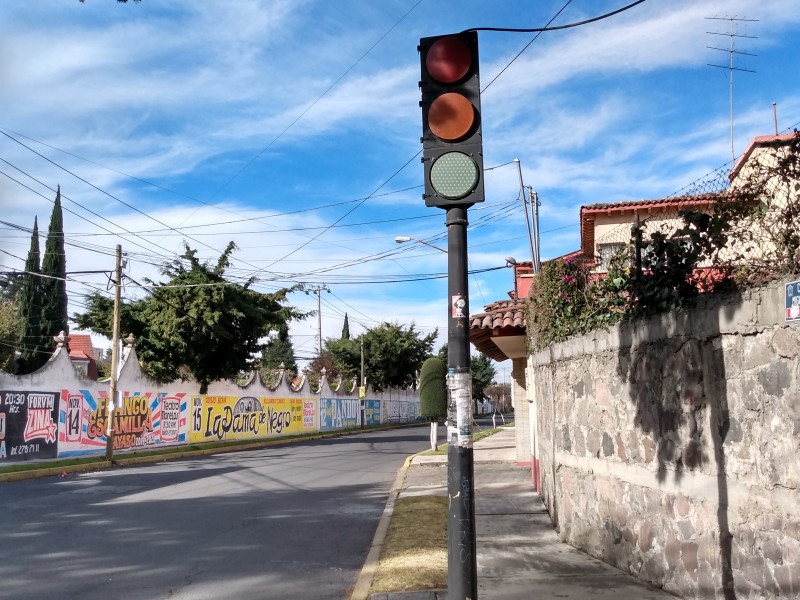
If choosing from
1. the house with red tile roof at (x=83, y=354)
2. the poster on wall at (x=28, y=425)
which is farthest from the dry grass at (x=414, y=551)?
the house with red tile roof at (x=83, y=354)

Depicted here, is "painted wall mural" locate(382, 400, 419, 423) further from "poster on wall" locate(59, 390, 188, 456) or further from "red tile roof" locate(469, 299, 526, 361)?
"red tile roof" locate(469, 299, 526, 361)

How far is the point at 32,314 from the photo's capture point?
161 feet

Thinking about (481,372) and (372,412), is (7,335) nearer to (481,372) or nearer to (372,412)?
(372,412)

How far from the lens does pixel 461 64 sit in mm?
4500

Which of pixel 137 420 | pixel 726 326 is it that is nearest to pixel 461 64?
pixel 726 326

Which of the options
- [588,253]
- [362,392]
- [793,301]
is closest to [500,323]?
[588,253]

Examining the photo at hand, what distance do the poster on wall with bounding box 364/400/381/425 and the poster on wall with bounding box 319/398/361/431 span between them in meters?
2.11

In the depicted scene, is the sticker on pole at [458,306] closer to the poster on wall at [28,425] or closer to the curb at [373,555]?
the curb at [373,555]

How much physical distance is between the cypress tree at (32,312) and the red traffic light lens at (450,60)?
46347 millimetres

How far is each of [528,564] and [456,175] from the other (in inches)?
185

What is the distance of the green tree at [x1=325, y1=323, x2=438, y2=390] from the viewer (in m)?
61.8

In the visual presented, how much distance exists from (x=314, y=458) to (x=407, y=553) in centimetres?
1677

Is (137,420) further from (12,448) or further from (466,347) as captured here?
(466,347)

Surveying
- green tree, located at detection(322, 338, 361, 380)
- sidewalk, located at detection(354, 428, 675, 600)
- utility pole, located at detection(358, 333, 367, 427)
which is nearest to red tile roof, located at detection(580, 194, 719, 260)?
sidewalk, located at detection(354, 428, 675, 600)
